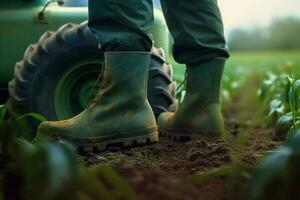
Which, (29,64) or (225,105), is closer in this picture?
(29,64)

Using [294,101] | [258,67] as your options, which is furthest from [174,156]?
[258,67]

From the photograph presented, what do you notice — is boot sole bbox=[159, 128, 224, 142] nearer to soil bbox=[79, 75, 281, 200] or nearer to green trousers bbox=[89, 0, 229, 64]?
soil bbox=[79, 75, 281, 200]

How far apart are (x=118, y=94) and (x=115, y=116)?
0.08 m

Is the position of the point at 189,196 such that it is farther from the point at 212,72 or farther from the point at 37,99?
the point at 37,99

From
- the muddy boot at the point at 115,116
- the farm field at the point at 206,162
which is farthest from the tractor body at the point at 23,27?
the muddy boot at the point at 115,116

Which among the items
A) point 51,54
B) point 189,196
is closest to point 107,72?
point 51,54

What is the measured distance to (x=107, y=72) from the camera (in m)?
2.22

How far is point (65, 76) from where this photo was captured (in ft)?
9.09

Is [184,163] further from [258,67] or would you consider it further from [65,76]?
[258,67]

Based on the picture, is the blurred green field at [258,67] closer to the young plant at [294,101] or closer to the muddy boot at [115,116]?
the young plant at [294,101]

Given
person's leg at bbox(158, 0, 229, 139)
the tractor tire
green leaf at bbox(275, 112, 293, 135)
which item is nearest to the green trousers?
person's leg at bbox(158, 0, 229, 139)

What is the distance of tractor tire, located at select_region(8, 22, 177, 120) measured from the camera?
2.74 metres

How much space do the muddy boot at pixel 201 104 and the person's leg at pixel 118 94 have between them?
22cm

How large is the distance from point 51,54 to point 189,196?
1.72 m
